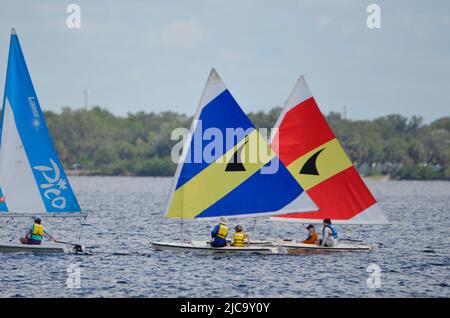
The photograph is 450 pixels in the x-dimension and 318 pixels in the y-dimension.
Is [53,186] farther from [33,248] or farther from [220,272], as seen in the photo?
[220,272]

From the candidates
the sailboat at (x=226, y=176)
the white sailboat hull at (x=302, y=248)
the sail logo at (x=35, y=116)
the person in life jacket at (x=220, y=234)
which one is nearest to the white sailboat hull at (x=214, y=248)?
the sailboat at (x=226, y=176)

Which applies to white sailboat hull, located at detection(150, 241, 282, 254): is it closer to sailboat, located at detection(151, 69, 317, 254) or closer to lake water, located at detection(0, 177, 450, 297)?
sailboat, located at detection(151, 69, 317, 254)

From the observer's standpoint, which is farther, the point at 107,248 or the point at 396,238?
the point at 396,238

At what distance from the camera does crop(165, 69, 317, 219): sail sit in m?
41.3

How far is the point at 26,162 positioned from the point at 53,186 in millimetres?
1414

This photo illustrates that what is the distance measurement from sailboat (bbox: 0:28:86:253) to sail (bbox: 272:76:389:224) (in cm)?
965

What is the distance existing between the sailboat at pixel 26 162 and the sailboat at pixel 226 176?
454 centimetres

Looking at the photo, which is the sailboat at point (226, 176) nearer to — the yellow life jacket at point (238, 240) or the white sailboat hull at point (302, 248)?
the yellow life jacket at point (238, 240)

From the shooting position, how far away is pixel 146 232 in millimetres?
57875

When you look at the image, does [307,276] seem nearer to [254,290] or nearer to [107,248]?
[254,290]

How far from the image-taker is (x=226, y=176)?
42.3m

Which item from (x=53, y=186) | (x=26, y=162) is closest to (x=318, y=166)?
(x=53, y=186)
